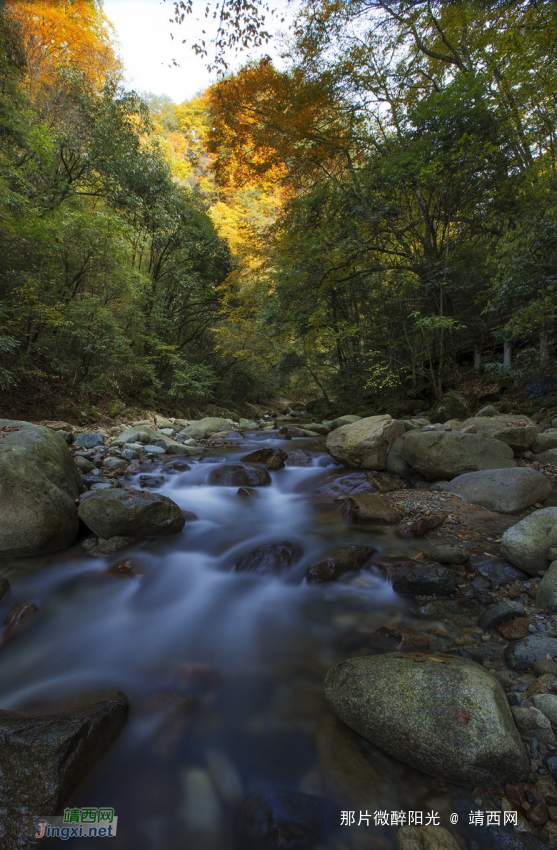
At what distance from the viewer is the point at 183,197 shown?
14.6m

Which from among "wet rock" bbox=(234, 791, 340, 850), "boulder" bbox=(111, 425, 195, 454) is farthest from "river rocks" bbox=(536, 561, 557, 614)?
"boulder" bbox=(111, 425, 195, 454)

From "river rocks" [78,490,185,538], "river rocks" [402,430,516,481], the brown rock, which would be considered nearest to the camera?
the brown rock

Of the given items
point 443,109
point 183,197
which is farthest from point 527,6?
point 183,197

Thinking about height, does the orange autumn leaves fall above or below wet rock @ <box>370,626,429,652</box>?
above

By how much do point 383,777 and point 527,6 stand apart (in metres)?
13.3

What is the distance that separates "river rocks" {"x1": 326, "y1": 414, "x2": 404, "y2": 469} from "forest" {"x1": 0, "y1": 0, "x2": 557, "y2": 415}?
2.86m

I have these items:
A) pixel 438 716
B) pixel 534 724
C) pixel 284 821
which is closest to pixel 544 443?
pixel 534 724

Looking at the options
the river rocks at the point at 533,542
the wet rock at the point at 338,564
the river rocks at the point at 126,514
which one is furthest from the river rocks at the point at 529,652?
the river rocks at the point at 126,514

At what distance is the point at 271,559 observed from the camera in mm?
3941

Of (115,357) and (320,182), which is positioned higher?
(320,182)

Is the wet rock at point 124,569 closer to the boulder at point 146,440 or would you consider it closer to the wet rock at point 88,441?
the wet rock at point 88,441

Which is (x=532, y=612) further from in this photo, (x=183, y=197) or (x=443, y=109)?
(x=183, y=197)

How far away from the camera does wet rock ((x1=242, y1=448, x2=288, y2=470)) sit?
25.1 feet
